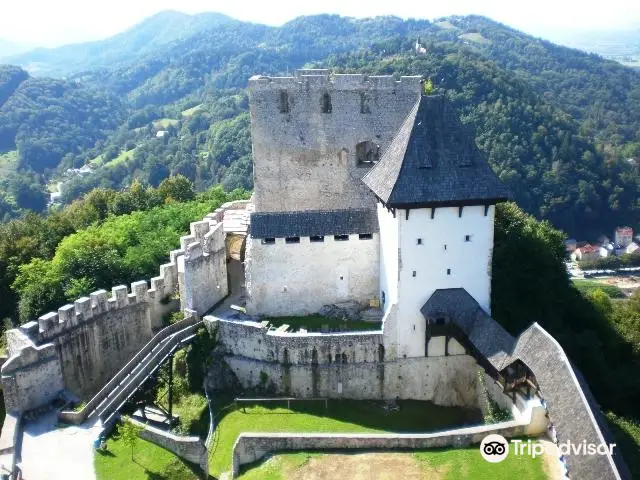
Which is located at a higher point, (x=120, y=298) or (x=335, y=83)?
(x=335, y=83)

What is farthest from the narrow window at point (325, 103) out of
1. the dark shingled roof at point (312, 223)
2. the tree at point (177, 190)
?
the tree at point (177, 190)

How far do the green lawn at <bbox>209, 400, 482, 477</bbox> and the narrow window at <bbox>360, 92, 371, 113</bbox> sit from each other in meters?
14.4

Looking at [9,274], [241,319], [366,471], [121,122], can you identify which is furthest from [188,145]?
[366,471]

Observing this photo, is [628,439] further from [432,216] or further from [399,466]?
[432,216]

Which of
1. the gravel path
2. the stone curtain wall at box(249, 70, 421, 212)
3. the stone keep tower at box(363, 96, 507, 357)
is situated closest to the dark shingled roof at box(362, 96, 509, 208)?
the stone keep tower at box(363, 96, 507, 357)

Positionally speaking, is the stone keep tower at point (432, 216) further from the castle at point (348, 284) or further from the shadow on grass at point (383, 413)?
the shadow on grass at point (383, 413)

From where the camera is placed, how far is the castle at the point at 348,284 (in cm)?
2480

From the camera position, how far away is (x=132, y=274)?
35.4 meters

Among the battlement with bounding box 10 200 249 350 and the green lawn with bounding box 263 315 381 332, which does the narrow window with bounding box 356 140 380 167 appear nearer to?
the battlement with bounding box 10 200 249 350

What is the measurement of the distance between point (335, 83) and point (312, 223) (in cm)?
763

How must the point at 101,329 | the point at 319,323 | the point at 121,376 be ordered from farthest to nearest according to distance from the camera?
the point at 101,329 → the point at 319,323 → the point at 121,376

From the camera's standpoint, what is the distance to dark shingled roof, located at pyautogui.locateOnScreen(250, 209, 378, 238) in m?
28.8

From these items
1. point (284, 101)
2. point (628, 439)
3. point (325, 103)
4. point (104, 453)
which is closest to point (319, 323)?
point (104, 453)

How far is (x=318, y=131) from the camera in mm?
31906
